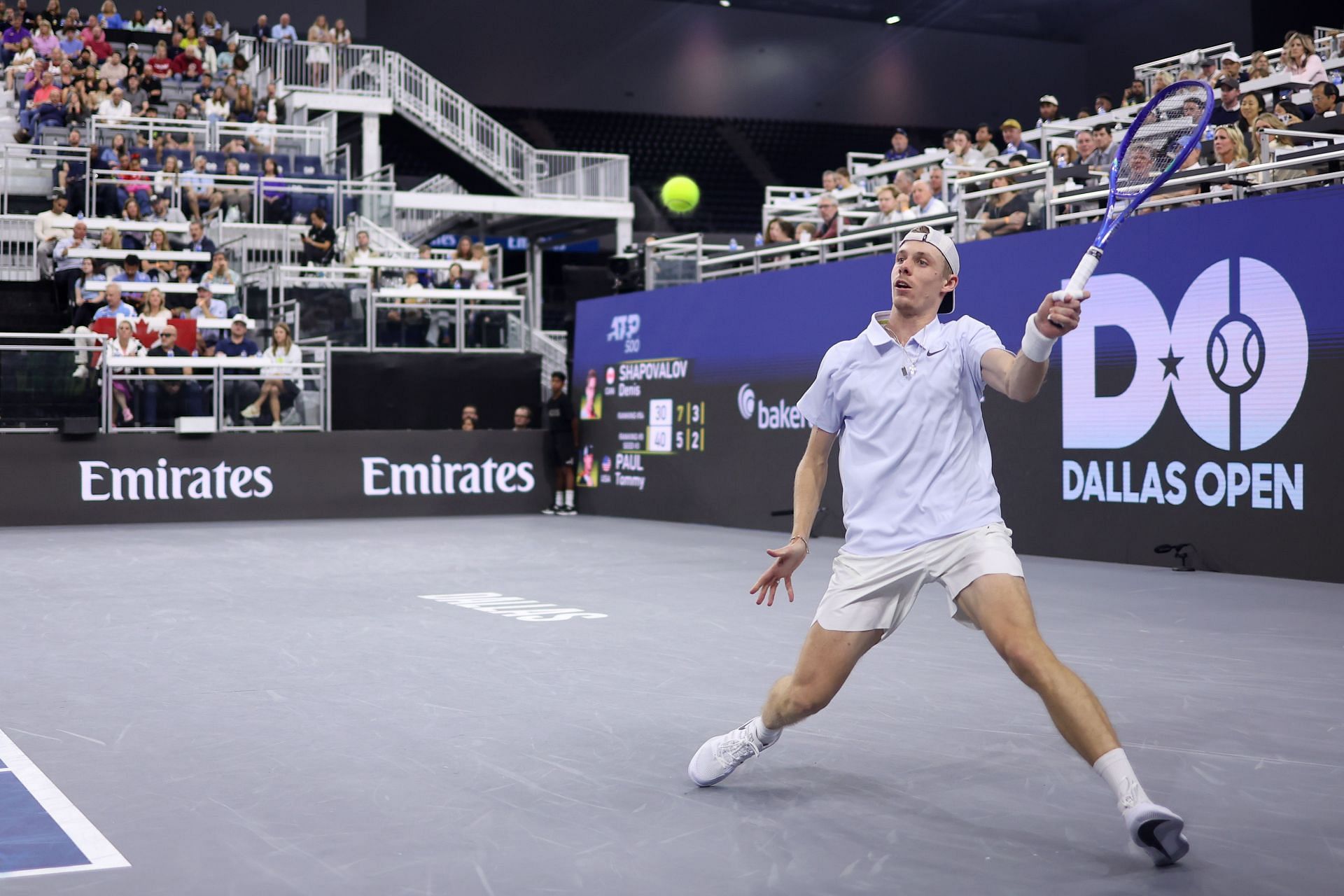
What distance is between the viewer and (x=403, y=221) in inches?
1336

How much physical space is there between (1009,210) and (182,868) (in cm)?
1293

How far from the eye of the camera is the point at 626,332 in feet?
74.0

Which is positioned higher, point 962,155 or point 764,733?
point 962,155

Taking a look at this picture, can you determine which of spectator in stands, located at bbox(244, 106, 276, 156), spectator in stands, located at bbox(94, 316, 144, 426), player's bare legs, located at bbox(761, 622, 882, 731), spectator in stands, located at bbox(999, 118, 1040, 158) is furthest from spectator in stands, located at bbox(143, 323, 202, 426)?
player's bare legs, located at bbox(761, 622, 882, 731)

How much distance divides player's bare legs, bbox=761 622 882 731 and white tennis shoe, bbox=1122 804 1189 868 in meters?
0.98

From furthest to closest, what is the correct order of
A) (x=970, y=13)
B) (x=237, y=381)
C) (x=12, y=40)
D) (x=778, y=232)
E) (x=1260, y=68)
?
(x=970, y=13)
(x=12, y=40)
(x=237, y=381)
(x=778, y=232)
(x=1260, y=68)

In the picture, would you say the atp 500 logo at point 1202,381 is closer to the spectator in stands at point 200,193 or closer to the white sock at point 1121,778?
the white sock at point 1121,778

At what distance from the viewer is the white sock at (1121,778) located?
4285 millimetres

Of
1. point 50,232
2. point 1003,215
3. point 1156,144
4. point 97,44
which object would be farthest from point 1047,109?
point 97,44

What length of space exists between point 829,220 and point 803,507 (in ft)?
46.7

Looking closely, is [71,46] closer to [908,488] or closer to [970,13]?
[970,13]

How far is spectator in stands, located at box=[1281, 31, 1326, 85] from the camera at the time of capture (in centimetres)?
1738

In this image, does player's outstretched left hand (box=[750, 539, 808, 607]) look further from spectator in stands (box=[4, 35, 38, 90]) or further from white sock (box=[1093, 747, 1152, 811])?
spectator in stands (box=[4, 35, 38, 90])

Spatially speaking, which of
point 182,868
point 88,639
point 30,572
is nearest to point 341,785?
point 182,868
